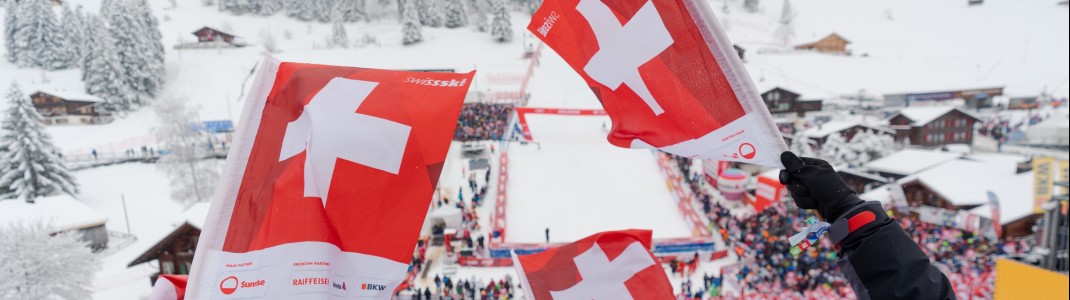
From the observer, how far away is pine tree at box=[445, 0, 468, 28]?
40156 mm

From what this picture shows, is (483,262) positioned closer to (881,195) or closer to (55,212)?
(881,195)

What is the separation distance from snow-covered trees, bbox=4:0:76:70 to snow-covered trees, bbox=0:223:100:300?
26967 mm

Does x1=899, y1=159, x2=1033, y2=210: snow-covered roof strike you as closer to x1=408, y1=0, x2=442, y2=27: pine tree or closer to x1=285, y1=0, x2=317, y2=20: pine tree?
x1=408, y1=0, x2=442, y2=27: pine tree

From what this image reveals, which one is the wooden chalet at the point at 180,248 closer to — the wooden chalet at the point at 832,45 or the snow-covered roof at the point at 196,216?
the snow-covered roof at the point at 196,216

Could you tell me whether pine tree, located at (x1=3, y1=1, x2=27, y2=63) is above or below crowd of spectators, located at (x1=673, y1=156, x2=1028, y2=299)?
above

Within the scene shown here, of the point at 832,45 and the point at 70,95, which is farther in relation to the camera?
the point at 832,45

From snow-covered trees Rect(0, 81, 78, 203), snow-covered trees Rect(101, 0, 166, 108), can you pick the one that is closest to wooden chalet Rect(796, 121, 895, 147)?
snow-covered trees Rect(0, 81, 78, 203)

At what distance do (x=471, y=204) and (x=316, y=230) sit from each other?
51.3 feet

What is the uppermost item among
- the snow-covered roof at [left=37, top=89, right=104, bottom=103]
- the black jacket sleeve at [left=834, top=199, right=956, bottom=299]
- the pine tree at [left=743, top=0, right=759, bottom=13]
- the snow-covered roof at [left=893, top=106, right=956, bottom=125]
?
the pine tree at [left=743, top=0, right=759, bottom=13]

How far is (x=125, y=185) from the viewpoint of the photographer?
69.2 ft

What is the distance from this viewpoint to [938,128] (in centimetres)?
2725

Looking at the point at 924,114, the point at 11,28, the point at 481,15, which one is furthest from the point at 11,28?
the point at 924,114

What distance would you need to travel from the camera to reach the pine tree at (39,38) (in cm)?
3072

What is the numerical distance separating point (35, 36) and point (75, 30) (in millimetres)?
Result: 3033
